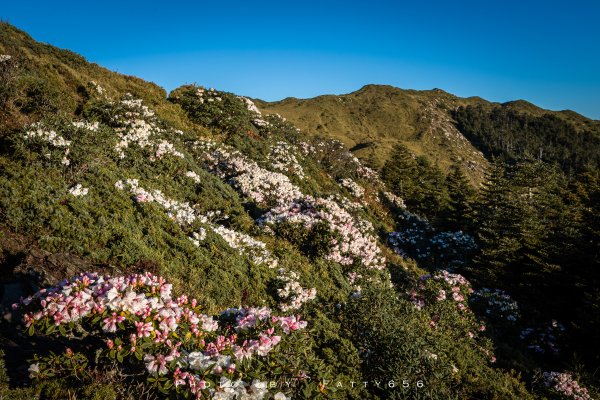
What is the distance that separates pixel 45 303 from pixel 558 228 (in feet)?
97.1

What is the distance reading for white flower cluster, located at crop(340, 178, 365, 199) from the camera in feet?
98.4

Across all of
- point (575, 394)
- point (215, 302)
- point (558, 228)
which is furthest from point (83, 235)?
point (558, 228)

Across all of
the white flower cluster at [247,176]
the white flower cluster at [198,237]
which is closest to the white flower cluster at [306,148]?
the white flower cluster at [247,176]

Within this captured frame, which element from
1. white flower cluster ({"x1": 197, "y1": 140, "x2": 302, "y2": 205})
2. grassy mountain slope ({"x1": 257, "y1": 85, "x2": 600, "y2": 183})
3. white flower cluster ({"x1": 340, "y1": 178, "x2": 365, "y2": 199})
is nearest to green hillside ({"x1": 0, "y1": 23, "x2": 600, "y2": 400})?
white flower cluster ({"x1": 197, "y1": 140, "x2": 302, "y2": 205})

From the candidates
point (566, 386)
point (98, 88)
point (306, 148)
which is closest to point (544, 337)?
point (566, 386)

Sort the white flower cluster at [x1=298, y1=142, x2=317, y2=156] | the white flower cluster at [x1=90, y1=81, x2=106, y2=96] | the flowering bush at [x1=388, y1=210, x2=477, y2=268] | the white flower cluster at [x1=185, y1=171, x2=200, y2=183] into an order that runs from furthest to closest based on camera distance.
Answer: the white flower cluster at [x1=298, y1=142, x2=317, y2=156] → the flowering bush at [x1=388, y1=210, x2=477, y2=268] → the white flower cluster at [x1=90, y1=81, x2=106, y2=96] → the white flower cluster at [x1=185, y1=171, x2=200, y2=183]

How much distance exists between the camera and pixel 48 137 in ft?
35.2

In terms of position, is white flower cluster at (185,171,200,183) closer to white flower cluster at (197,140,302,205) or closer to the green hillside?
the green hillside

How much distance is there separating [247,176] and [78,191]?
11.1 m

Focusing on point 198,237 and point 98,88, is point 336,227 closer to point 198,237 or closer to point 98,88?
point 198,237

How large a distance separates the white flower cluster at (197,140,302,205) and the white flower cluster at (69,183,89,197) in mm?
9588

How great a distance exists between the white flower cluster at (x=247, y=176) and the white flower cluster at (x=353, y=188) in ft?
34.5

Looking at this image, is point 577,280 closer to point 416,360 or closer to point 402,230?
point 402,230

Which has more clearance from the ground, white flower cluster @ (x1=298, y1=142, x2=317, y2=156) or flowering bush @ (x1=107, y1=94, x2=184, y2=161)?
white flower cluster @ (x1=298, y1=142, x2=317, y2=156)
